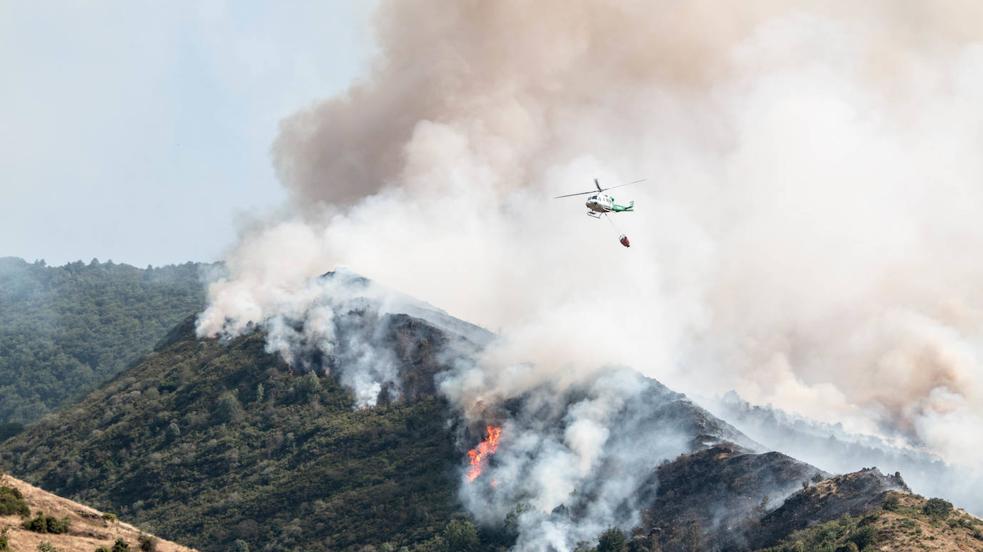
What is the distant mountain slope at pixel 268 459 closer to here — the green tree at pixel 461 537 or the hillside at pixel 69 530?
the green tree at pixel 461 537

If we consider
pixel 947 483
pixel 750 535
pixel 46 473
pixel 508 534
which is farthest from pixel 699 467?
pixel 46 473

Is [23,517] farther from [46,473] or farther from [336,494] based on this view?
[46,473]

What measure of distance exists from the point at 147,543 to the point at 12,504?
10238mm

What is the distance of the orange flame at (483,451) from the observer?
161m

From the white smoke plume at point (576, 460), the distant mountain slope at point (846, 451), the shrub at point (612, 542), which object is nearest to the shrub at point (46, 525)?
the white smoke plume at point (576, 460)

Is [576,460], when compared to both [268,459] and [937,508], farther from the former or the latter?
[268,459]

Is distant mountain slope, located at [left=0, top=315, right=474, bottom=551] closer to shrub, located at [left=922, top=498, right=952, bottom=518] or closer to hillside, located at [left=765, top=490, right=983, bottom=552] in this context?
hillside, located at [left=765, top=490, right=983, bottom=552]

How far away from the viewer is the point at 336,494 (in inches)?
6476

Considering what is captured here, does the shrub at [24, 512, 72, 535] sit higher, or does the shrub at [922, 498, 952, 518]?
the shrub at [922, 498, 952, 518]

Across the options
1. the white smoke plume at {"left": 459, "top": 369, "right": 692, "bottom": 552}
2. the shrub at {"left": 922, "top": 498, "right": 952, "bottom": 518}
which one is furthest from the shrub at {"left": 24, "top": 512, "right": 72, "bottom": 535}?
the shrub at {"left": 922, "top": 498, "right": 952, "bottom": 518}

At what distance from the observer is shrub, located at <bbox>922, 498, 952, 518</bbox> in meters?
127

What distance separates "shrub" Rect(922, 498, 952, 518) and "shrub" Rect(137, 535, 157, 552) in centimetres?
7713

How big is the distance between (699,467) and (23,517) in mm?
82423

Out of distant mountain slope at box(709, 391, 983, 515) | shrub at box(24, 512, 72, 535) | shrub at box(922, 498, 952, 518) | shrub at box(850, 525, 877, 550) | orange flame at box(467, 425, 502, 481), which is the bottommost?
shrub at box(24, 512, 72, 535)
